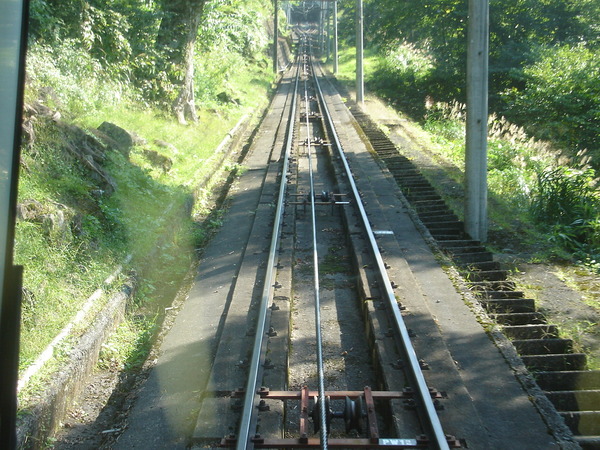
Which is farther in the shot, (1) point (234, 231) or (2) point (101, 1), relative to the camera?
(2) point (101, 1)

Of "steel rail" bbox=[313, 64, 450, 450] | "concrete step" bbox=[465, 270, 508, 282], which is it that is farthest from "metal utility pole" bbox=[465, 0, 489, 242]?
"steel rail" bbox=[313, 64, 450, 450]

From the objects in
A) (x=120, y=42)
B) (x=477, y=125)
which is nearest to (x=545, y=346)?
(x=477, y=125)

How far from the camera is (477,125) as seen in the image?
8.98 m

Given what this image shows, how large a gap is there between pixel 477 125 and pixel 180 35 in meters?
11.1

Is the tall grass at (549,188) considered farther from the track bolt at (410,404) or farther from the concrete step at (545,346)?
the track bolt at (410,404)

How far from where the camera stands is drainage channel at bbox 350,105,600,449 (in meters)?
4.98

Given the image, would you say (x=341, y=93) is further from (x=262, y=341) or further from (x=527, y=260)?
(x=262, y=341)

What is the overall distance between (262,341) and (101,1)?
1298cm

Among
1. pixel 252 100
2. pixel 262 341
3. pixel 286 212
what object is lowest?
pixel 262 341

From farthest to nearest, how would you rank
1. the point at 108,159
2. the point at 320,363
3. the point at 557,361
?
the point at 108,159 < the point at 557,361 < the point at 320,363

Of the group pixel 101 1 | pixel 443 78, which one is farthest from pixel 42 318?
pixel 443 78

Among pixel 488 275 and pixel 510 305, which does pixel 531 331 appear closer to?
pixel 510 305

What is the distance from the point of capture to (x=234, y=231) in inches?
371

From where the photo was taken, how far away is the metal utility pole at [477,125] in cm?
865
